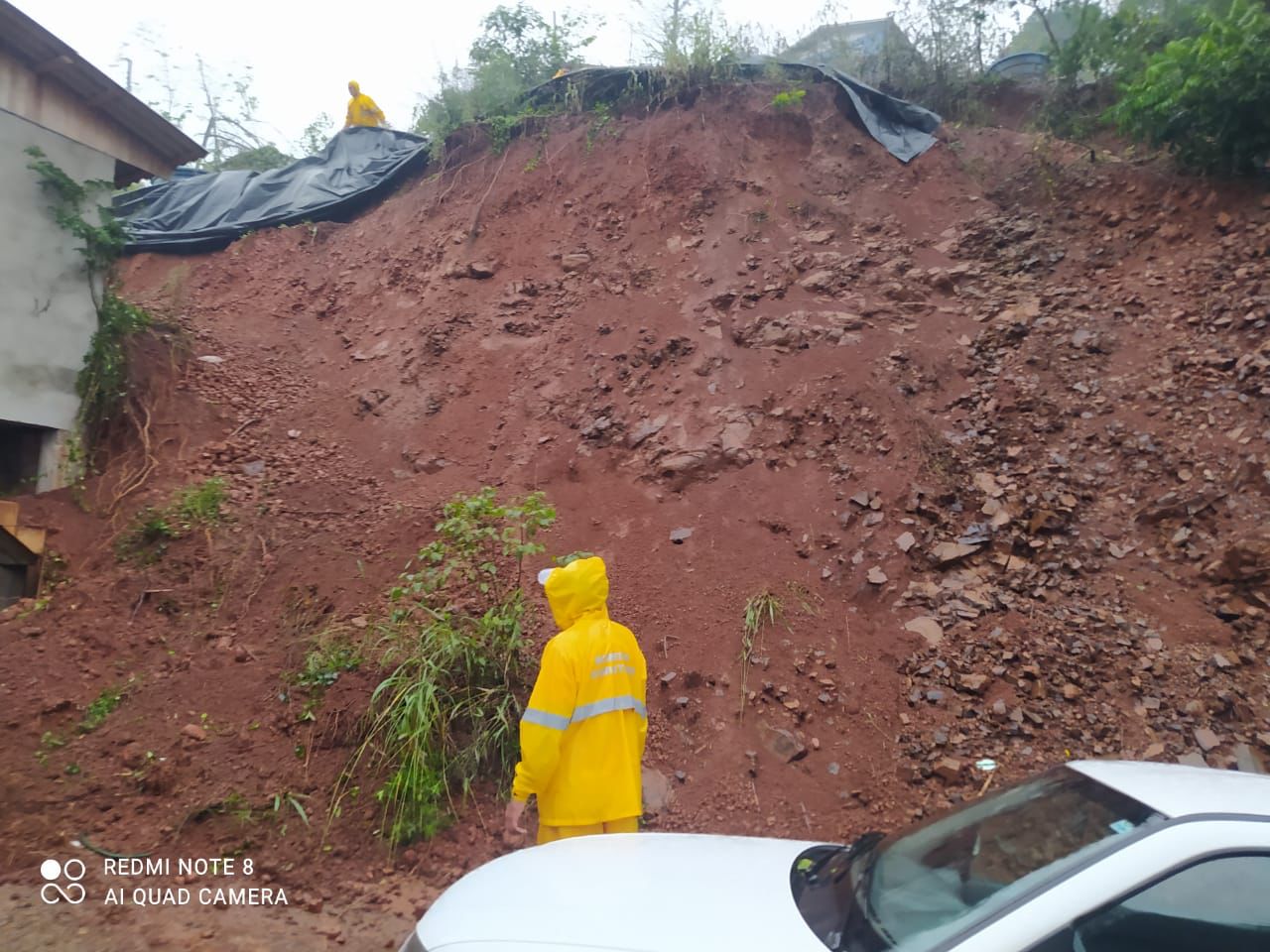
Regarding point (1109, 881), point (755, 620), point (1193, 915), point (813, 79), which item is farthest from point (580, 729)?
point (813, 79)

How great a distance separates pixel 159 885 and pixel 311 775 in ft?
2.81

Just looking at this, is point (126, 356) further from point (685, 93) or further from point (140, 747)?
point (685, 93)

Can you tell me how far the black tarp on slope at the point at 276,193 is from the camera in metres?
10.3

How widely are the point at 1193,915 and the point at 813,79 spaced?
9.74 metres

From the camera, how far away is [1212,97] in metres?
6.86

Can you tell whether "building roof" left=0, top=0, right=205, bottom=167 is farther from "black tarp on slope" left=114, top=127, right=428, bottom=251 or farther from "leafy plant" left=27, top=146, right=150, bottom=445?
"black tarp on slope" left=114, top=127, right=428, bottom=251

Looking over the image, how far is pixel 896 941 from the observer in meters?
1.88

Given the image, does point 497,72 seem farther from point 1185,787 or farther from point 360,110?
point 1185,787

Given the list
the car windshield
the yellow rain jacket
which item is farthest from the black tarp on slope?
the car windshield

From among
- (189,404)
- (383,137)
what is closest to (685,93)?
(383,137)

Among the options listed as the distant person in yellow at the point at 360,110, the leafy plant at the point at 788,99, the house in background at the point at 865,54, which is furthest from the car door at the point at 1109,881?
the distant person in yellow at the point at 360,110

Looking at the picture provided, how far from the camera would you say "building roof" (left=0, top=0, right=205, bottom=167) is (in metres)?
6.46

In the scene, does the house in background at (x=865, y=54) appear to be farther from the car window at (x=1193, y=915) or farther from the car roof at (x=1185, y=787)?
the car window at (x=1193, y=915)

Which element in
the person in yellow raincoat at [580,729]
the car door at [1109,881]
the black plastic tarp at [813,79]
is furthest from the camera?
the black plastic tarp at [813,79]
